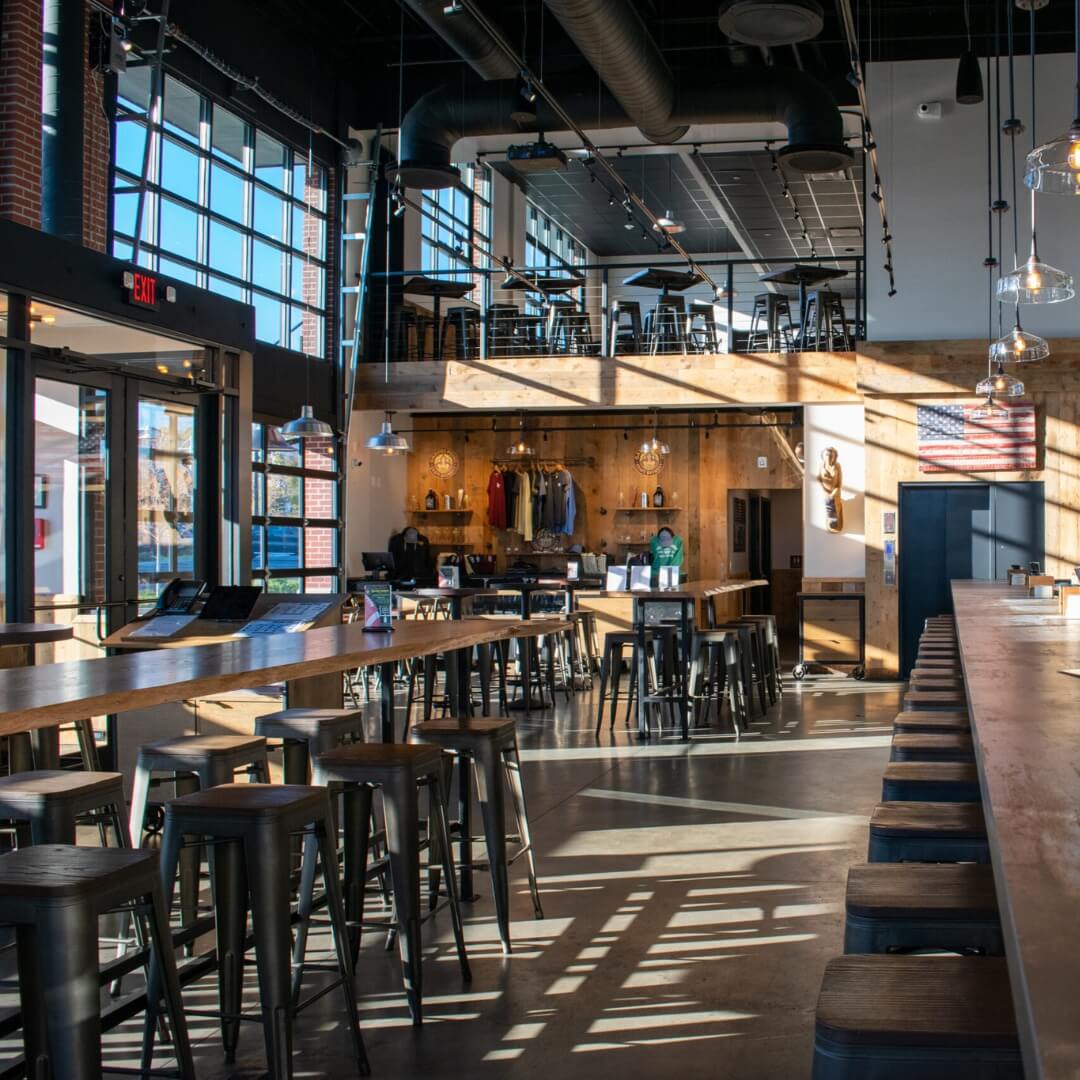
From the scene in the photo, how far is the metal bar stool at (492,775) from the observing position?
12.5 ft

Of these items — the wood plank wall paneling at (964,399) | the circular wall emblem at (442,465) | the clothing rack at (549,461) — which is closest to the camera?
the wood plank wall paneling at (964,399)

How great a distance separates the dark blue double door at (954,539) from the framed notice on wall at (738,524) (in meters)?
4.42

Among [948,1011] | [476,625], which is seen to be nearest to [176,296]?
[476,625]

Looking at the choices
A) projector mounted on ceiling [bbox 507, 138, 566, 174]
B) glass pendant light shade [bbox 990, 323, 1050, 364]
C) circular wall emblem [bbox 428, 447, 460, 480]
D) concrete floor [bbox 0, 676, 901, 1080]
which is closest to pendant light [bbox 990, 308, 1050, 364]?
glass pendant light shade [bbox 990, 323, 1050, 364]

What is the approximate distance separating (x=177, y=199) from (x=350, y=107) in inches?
140

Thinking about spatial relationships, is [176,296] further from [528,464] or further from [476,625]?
[528,464]

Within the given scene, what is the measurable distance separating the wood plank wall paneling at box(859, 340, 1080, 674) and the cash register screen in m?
7.56

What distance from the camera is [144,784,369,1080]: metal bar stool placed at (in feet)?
8.92

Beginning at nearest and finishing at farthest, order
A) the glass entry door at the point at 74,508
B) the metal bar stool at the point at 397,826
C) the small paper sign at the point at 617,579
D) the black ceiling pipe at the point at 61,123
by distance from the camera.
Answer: the metal bar stool at the point at 397,826 < the glass entry door at the point at 74,508 < the black ceiling pipe at the point at 61,123 < the small paper sign at the point at 617,579

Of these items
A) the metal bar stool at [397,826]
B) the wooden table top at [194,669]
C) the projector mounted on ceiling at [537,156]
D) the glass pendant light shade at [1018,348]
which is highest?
the projector mounted on ceiling at [537,156]

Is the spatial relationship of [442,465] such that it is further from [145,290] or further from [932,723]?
[932,723]

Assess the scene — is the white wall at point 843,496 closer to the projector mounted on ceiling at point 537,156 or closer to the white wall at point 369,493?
the projector mounted on ceiling at point 537,156

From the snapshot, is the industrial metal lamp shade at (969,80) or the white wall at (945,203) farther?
the white wall at (945,203)

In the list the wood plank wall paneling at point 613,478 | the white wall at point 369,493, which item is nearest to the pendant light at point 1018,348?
the white wall at point 369,493
